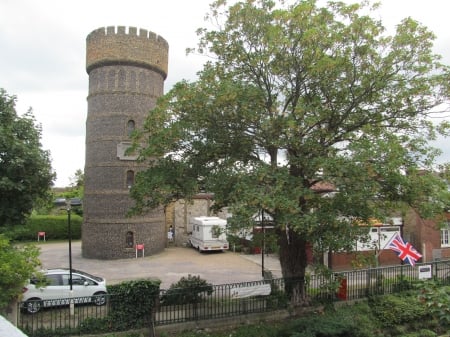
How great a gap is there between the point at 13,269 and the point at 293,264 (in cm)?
958

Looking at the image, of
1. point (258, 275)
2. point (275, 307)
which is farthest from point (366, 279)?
point (258, 275)

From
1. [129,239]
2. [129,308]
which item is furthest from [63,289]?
[129,239]

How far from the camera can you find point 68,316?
13.4 m

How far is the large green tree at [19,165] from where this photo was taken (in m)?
13.9

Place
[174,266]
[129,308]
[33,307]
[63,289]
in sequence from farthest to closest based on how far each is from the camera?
1. [174,266]
2. [63,289]
3. [33,307]
4. [129,308]

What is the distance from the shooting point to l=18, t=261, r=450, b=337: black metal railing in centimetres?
1265

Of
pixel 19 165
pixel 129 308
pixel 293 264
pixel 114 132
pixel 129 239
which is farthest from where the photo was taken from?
pixel 129 239

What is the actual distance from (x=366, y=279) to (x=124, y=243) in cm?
1724

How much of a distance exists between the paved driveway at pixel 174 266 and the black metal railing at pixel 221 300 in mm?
5501

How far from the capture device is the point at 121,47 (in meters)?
27.9

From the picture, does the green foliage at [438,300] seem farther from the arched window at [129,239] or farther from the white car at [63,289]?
the arched window at [129,239]

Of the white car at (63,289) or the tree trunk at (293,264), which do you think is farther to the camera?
the tree trunk at (293,264)

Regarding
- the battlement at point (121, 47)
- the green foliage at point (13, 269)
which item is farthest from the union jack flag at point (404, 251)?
the battlement at point (121, 47)

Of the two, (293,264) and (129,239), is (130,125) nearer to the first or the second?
(129,239)
